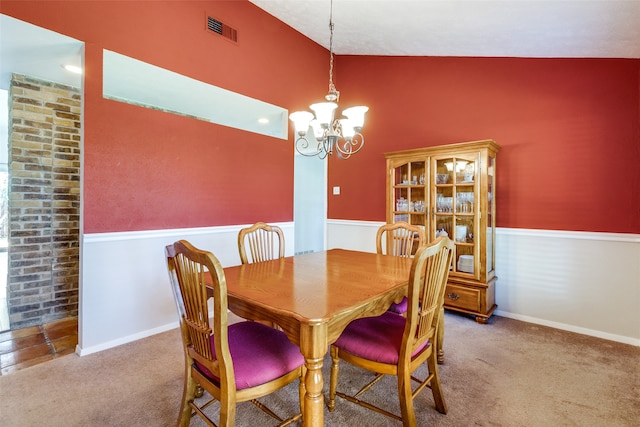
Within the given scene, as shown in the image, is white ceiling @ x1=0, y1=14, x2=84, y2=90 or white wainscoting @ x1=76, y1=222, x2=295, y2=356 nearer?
white ceiling @ x1=0, y1=14, x2=84, y2=90

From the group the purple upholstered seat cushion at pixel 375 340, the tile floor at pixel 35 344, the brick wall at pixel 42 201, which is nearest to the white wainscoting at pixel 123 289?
the tile floor at pixel 35 344

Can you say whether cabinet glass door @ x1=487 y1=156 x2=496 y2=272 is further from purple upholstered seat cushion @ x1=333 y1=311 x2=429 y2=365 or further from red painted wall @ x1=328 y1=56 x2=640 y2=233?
purple upholstered seat cushion @ x1=333 y1=311 x2=429 y2=365

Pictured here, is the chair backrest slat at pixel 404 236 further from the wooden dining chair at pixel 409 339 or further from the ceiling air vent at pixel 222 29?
the ceiling air vent at pixel 222 29

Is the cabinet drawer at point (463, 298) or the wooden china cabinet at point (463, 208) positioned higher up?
the wooden china cabinet at point (463, 208)

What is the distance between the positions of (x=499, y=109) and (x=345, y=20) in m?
1.79

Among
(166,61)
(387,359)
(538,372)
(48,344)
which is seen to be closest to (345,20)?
(166,61)

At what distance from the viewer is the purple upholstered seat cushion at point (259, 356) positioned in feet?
4.03

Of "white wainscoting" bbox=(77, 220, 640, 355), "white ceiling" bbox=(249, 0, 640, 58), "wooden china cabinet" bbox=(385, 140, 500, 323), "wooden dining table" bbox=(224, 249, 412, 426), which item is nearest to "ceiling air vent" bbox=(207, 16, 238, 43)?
"white ceiling" bbox=(249, 0, 640, 58)

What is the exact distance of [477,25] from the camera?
2.65m

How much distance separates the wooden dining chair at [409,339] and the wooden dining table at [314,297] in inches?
6.2

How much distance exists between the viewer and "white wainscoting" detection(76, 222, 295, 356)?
227 cm

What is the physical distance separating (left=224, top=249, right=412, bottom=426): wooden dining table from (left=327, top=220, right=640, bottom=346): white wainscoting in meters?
1.64

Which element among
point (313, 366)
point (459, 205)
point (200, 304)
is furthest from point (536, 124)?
point (200, 304)

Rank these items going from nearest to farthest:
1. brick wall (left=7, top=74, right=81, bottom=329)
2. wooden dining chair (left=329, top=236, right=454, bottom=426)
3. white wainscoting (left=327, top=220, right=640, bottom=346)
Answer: wooden dining chair (left=329, top=236, right=454, bottom=426)
white wainscoting (left=327, top=220, right=640, bottom=346)
brick wall (left=7, top=74, right=81, bottom=329)
